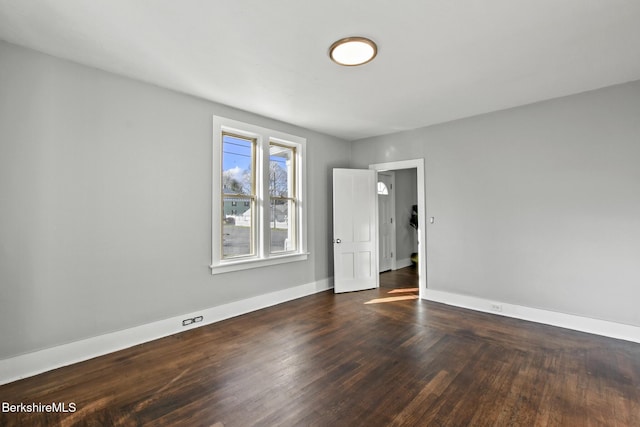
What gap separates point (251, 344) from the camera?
9.82 feet

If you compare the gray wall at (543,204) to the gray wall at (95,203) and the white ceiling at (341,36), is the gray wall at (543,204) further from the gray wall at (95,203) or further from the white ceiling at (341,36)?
the gray wall at (95,203)

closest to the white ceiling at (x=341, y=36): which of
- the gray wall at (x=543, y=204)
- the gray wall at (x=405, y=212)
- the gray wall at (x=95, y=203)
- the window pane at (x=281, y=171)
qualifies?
the gray wall at (x=95, y=203)

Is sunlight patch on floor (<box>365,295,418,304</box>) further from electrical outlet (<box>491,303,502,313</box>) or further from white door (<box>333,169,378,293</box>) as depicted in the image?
electrical outlet (<box>491,303,502,313</box>)

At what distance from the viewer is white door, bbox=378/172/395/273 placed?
6336 mm

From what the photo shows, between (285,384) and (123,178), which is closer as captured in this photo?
(285,384)

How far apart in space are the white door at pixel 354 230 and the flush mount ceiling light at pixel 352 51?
98.0 inches

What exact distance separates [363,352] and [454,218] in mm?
2534

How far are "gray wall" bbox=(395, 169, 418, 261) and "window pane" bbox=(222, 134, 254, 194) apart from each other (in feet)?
12.8

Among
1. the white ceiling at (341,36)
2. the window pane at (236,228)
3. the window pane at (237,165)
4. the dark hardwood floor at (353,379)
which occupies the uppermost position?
the white ceiling at (341,36)

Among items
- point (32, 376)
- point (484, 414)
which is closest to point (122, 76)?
point (32, 376)

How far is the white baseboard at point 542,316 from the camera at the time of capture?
3086 mm

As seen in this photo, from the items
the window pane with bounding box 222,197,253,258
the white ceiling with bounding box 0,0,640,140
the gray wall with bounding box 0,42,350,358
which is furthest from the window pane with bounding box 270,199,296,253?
the white ceiling with bounding box 0,0,640,140

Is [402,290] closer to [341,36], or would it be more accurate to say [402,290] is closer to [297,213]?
[297,213]

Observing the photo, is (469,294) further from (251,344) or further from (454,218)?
(251,344)
